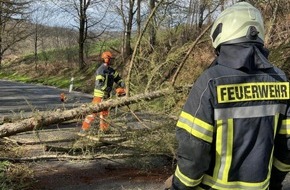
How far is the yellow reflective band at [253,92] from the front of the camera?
1.56 metres

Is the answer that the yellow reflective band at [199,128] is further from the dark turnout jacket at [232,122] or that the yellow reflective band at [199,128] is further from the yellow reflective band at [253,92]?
the yellow reflective band at [253,92]

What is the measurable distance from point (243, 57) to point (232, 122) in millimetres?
293

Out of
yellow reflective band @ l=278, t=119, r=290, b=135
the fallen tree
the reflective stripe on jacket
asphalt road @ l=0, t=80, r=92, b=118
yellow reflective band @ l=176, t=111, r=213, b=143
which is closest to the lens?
yellow reflective band @ l=176, t=111, r=213, b=143

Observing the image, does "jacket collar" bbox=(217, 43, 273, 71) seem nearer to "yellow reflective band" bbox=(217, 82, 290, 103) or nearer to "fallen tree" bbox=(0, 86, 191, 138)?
"yellow reflective band" bbox=(217, 82, 290, 103)

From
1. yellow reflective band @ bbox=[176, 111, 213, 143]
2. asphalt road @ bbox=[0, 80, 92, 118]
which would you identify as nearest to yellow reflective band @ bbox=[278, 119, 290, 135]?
yellow reflective band @ bbox=[176, 111, 213, 143]

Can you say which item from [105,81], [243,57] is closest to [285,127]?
[243,57]

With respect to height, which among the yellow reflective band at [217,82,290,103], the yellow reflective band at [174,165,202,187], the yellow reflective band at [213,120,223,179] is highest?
the yellow reflective band at [217,82,290,103]

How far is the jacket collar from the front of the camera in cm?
156

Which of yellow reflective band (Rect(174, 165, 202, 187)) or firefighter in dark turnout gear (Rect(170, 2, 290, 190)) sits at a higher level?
firefighter in dark turnout gear (Rect(170, 2, 290, 190))

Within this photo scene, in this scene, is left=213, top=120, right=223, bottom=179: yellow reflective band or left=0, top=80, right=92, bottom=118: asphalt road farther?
left=0, top=80, right=92, bottom=118: asphalt road


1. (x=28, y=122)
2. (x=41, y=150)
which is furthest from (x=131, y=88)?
(x=41, y=150)

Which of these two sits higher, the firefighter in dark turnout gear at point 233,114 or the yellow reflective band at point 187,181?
the firefighter in dark turnout gear at point 233,114

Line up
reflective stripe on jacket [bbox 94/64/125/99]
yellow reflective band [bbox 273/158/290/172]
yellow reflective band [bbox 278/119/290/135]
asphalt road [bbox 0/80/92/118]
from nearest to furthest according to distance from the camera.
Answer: yellow reflective band [bbox 278/119/290/135]
yellow reflective band [bbox 273/158/290/172]
reflective stripe on jacket [bbox 94/64/125/99]
asphalt road [bbox 0/80/92/118]

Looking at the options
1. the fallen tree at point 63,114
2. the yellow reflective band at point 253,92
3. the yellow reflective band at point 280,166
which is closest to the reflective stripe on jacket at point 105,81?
the fallen tree at point 63,114
